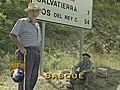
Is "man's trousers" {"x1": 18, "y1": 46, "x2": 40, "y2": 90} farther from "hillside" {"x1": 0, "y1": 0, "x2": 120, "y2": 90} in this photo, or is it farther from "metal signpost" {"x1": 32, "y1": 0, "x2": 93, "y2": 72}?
"metal signpost" {"x1": 32, "y1": 0, "x2": 93, "y2": 72}

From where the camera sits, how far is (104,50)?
14547 mm

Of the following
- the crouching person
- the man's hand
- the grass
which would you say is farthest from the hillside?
the man's hand

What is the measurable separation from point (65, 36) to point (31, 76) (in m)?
7.54

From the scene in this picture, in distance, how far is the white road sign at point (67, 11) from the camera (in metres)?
9.62

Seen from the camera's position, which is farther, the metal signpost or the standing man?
the metal signpost

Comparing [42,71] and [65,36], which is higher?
[65,36]

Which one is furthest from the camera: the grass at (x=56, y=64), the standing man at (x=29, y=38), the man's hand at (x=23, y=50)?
the grass at (x=56, y=64)

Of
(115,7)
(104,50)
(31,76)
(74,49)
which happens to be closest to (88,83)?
(31,76)

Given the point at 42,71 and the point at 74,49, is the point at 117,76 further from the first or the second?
the point at 74,49

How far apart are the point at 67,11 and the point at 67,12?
0.03 meters

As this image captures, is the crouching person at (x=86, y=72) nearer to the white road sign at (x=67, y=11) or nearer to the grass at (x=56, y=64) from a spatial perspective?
the grass at (x=56, y=64)

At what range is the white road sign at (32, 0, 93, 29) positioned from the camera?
31.6 ft

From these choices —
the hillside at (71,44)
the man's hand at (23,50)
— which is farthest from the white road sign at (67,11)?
the man's hand at (23,50)

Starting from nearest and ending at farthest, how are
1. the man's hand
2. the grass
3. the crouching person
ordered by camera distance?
Answer: 1. the man's hand
2. the grass
3. the crouching person
